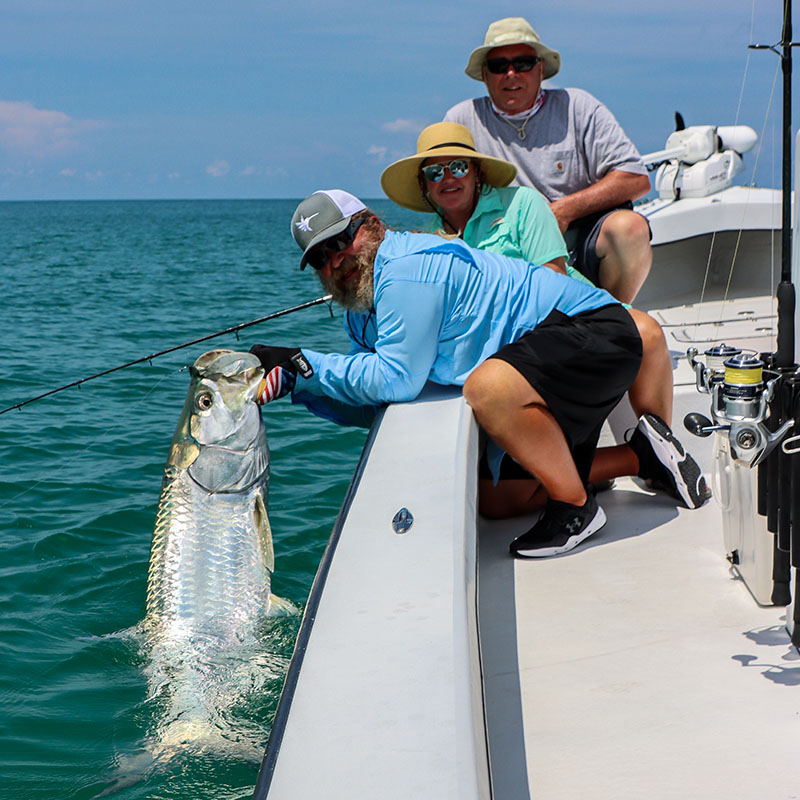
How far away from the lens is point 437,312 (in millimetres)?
2691

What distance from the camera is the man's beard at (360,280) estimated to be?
2822 millimetres

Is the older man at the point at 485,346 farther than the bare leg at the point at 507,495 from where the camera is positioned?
No

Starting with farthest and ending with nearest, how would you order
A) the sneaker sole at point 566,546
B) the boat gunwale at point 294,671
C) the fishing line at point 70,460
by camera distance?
1. the fishing line at point 70,460
2. the sneaker sole at point 566,546
3. the boat gunwale at point 294,671

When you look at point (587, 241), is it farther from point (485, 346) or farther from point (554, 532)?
point (554, 532)

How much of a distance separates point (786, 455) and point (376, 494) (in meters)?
0.89

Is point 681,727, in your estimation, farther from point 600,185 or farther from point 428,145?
point 600,185

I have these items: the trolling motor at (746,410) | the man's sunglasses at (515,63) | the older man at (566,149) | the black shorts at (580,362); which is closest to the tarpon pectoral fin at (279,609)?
the black shorts at (580,362)

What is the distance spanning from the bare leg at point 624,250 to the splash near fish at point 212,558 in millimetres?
1862

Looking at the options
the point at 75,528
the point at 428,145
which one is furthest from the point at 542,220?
the point at 75,528

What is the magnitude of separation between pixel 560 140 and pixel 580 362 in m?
1.80

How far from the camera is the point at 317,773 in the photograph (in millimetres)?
1307

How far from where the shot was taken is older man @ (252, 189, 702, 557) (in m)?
2.64

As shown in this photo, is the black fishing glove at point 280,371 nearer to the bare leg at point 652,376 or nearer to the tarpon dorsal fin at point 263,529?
the tarpon dorsal fin at point 263,529

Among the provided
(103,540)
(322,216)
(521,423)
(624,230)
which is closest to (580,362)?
(521,423)
